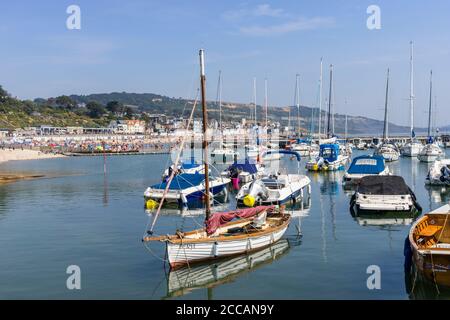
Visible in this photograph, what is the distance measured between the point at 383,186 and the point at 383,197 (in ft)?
3.87

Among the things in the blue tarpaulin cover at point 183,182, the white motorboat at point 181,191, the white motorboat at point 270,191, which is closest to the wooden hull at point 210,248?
the white motorboat at point 270,191

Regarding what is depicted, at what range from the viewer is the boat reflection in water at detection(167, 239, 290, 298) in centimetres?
1922

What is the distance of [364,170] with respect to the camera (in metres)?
48.1

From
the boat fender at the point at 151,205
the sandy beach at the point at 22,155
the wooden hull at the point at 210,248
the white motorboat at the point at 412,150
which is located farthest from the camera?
the sandy beach at the point at 22,155

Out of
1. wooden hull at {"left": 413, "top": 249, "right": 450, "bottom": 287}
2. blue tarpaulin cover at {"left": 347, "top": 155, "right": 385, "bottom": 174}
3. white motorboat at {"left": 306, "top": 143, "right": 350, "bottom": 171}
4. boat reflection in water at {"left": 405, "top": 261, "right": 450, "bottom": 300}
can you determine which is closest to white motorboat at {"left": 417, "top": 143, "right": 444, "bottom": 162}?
white motorboat at {"left": 306, "top": 143, "right": 350, "bottom": 171}

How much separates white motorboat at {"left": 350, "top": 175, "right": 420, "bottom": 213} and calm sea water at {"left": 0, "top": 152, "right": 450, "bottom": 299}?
1.52m

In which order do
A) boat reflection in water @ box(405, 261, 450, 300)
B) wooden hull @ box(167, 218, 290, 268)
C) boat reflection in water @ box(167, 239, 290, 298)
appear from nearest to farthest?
boat reflection in water @ box(405, 261, 450, 300), boat reflection in water @ box(167, 239, 290, 298), wooden hull @ box(167, 218, 290, 268)

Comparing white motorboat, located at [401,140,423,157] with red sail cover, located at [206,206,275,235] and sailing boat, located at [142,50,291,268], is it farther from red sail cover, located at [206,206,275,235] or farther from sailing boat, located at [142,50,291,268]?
red sail cover, located at [206,206,275,235]

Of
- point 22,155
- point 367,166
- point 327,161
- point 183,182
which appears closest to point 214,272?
point 183,182

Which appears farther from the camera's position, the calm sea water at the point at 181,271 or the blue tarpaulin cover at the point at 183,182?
the blue tarpaulin cover at the point at 183,182

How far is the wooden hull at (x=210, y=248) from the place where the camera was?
2081 centimetres

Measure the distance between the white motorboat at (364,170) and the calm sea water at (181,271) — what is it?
27.3 feet
